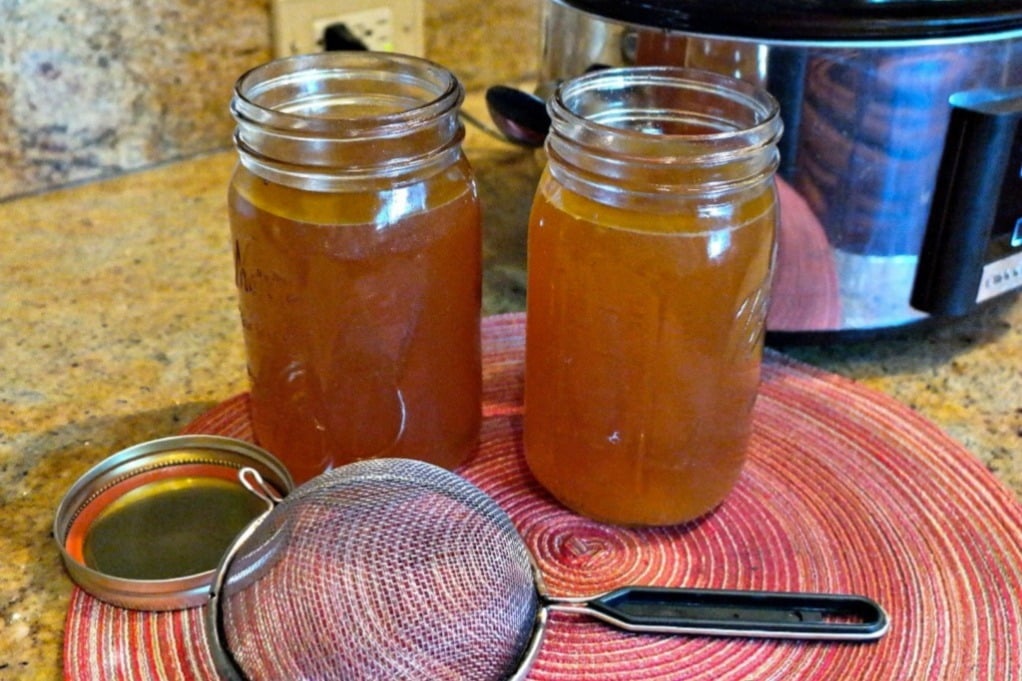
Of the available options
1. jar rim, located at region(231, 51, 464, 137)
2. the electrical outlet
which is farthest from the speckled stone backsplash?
jar rim, located at region(231, 51, 464, 137)

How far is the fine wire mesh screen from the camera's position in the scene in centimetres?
46

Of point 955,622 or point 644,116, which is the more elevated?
point 644,116

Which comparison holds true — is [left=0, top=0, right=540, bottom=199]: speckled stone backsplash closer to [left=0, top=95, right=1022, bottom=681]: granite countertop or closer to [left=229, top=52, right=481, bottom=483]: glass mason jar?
[left=0, top=95, right=1022, bottom=681]: granite countertop

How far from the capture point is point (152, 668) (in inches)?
19.1

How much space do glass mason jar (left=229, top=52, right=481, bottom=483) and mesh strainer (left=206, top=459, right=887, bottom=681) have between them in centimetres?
6

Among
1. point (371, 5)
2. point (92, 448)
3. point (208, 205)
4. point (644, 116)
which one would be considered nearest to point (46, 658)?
point (92, 448)

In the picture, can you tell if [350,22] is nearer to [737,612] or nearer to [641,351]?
[641,351]

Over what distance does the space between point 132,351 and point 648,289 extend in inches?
16.1

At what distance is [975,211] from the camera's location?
2.04ft

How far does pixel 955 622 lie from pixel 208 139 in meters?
0.79

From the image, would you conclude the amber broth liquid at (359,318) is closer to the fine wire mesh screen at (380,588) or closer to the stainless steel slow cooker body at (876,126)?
the fine wire mesh screen at (380,588)

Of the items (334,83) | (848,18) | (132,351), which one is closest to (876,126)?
(848,18)

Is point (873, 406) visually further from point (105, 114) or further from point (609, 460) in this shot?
point (105, 114)

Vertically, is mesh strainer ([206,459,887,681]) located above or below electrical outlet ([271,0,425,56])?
below
